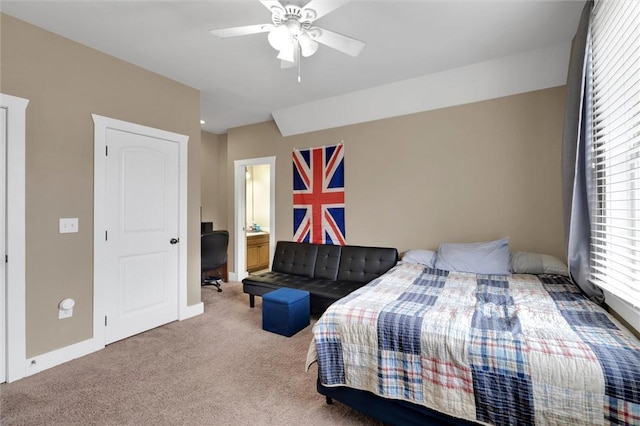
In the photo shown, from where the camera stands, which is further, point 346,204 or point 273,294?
point 346,204

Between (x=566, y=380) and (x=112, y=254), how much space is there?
3336 millimetres

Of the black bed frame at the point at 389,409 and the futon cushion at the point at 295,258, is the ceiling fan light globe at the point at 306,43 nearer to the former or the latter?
the black bed frame at the point at 389,409

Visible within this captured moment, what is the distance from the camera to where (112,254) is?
2709mm

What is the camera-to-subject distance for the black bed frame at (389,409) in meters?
1.43

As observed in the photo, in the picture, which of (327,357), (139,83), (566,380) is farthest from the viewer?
(139,83)

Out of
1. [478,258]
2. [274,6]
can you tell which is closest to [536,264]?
[478,258]

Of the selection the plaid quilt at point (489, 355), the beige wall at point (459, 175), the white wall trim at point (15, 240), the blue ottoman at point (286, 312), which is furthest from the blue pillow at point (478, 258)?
the white wall trim at point (15, 240)

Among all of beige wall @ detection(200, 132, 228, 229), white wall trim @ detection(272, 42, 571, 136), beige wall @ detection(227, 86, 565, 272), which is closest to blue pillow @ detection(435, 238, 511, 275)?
beige wall @ detection(227, 86, 565, 272)

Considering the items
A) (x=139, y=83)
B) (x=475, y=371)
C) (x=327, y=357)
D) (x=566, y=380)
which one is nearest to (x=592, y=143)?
(x=566, y=380)

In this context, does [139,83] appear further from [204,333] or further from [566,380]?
[566,380]

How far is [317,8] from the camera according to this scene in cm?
168

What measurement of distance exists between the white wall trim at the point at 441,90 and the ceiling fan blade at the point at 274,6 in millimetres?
1891

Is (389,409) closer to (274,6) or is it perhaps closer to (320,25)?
(274,6)

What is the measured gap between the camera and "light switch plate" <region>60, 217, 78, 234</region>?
2389mm
